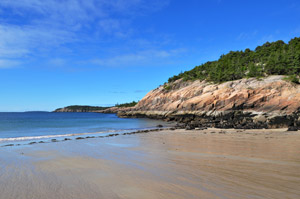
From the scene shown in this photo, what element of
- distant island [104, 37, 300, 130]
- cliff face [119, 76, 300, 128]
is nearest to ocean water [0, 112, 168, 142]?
cliff face [119, 76, 300, 128]

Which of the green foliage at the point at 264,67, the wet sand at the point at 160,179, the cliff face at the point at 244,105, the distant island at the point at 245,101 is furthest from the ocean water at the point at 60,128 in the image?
the green foliage at the point at 264,67

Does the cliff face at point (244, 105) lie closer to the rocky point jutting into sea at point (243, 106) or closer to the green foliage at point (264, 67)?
the rocky point jutting into sea at point (243, 106)

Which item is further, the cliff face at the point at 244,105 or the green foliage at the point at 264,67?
the green foliage at the point at 264,67

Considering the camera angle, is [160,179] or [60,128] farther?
[60,128]

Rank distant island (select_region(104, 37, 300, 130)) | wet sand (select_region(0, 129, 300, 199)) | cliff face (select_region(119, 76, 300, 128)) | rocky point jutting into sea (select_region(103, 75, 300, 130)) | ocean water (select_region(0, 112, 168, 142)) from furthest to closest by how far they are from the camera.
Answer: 1. cliff face (select_region(119, 76, 300, 128))
2. rocky point jutting into sea (select_region(103, 75, 300, 130))
3. distant island (select_region(104, 37, 300, 130))
4. ocean water (select_region(0, 112, 168, 142))
5. wet sand (select_region(0, 129, 300, 199))

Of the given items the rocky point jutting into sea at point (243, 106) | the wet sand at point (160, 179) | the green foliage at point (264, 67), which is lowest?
the wet sand at point (160, 179)

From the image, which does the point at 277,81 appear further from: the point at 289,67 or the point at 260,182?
the point at 260,182

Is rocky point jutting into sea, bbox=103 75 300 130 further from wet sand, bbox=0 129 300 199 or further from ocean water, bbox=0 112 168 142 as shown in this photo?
wet sand, bbox=0 129 300 199

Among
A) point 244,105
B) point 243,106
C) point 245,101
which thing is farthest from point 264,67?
point 243,106

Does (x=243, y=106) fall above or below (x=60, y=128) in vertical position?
above

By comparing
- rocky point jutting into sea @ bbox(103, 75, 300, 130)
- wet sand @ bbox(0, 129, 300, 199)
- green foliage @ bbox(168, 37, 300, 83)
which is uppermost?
green foliage @ bbox(168, 37, 300, 83)

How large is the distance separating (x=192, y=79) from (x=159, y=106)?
17718 millimetres

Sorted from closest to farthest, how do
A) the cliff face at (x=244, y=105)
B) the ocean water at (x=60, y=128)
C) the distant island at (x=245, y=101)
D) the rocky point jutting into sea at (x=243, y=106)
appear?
the ocean water at (x=60, y=128) → the distant island at (x=245, y=101) → the rocky point jutting into sea at (x=243, y=106) → the cliff face at (x=244, y=105)

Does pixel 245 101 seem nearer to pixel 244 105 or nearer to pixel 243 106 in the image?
pixel 244 105
